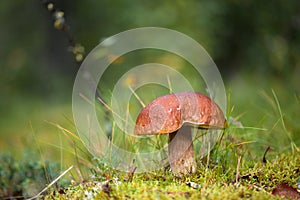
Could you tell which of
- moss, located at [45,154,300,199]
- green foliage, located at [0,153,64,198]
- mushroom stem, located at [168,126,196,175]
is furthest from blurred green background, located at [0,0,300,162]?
green foliage, located at [0,153,64,198]

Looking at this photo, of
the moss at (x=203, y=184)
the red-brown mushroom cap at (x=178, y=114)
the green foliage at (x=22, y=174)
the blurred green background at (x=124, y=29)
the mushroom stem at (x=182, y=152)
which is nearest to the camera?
the moss at (x=203, y=184)

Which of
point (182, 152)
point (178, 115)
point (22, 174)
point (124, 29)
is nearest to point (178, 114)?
point (178, 115)

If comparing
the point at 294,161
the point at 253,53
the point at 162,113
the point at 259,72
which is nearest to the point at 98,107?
the point at 162,113

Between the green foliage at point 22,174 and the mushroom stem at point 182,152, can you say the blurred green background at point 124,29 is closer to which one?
the mushroom stem at point 182,152

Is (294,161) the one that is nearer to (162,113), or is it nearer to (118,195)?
(162,113)

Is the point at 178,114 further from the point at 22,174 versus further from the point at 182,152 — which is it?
the point at 22,174

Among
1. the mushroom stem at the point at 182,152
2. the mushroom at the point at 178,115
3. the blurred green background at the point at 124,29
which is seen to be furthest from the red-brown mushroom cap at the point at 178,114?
the blurred green background at the point at 124,29
